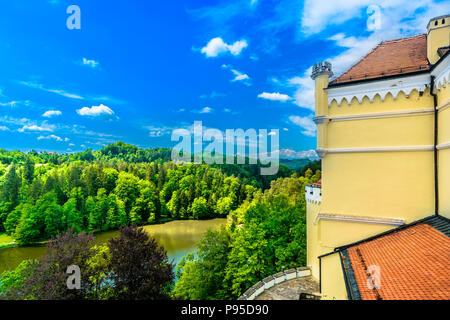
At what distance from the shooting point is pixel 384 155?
5008 mm

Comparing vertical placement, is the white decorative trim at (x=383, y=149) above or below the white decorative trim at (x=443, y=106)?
below

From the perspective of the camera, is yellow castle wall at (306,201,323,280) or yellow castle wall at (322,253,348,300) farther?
yellow castle wall at (306,201,323,280)

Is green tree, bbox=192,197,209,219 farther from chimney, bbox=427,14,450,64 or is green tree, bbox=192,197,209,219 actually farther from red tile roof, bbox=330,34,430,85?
chimney, bbox=427,14,450,64

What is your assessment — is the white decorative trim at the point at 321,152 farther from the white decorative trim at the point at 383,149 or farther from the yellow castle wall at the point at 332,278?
the yellow castle wall at the point at 332,278

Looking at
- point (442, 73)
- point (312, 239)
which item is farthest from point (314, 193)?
point (442, 73)

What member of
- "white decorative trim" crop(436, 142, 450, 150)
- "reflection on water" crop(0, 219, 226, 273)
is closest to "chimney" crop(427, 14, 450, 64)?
"white decorative trim" crop(436, 142, 450, 150)

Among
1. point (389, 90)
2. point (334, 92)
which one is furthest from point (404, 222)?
point (334, 92)

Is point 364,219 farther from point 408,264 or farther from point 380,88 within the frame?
point 380,88

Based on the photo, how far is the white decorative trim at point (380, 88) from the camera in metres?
4.70

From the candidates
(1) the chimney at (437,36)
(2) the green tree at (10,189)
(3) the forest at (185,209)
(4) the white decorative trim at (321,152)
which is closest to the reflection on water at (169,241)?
(3) the forest at (185,209)

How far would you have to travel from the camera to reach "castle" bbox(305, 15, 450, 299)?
421 cm

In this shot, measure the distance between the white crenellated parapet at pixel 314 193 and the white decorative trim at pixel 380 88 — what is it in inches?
157

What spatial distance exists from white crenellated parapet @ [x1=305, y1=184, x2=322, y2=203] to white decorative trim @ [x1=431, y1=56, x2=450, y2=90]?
15.8 feet
